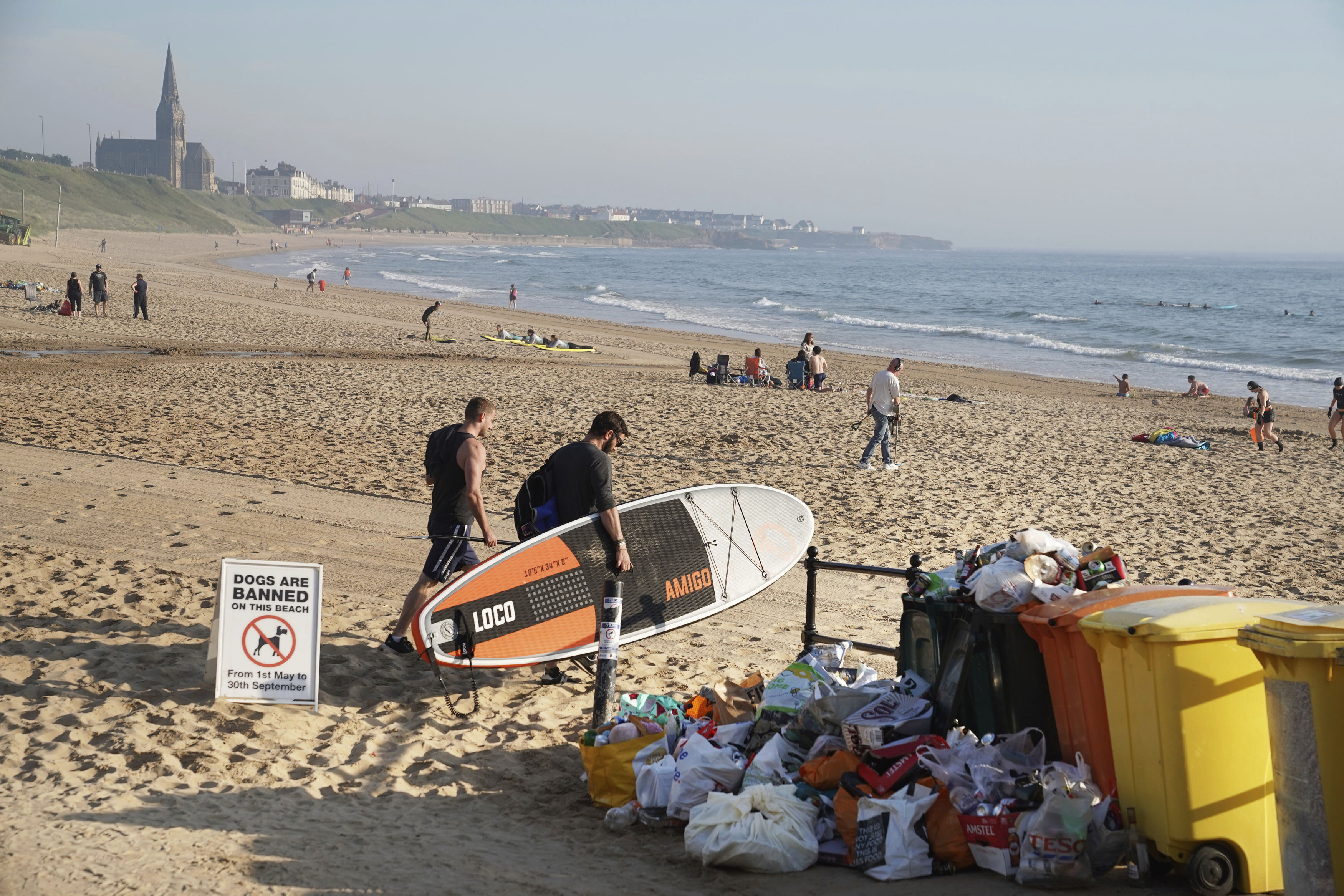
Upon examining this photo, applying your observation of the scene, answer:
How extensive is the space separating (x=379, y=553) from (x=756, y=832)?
551 cm

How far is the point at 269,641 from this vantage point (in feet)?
18.7

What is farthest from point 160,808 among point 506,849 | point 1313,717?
point 1313,717

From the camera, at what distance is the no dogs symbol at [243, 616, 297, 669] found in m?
5.67

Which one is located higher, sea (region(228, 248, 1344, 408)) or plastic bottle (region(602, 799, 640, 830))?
sea (region(228, 248, 1344, 408))

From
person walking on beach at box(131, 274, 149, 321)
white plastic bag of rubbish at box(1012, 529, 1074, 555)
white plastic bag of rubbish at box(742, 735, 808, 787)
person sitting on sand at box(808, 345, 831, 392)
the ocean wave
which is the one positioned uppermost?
the ocean wave

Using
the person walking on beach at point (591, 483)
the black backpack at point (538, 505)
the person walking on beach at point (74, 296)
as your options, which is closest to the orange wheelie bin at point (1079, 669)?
the person walking on beach at point (591, 483)

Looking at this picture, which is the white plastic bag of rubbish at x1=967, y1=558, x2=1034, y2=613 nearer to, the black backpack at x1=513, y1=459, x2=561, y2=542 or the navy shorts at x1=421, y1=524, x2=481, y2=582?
the black backpack at x1=513, y1=459, x2=561, y2=542

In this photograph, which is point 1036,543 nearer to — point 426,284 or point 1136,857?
point 1136,857

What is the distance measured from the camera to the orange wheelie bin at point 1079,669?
4.22m

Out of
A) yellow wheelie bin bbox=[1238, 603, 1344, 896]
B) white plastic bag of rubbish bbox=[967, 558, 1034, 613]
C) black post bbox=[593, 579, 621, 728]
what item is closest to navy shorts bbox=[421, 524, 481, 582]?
black post bbox=[593, 579, 621, 728]

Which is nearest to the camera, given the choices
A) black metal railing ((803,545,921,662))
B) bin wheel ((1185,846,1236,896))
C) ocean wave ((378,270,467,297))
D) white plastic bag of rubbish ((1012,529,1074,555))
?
bin wheel ((1185,846,1236,896))

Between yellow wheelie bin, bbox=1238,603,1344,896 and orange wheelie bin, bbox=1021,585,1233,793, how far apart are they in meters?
0.67

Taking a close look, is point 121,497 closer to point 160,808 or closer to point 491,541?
point 491,541

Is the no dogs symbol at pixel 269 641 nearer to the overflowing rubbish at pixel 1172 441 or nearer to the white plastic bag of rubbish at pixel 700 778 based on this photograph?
the white plastic bag of rubbish at pixel 700 778
